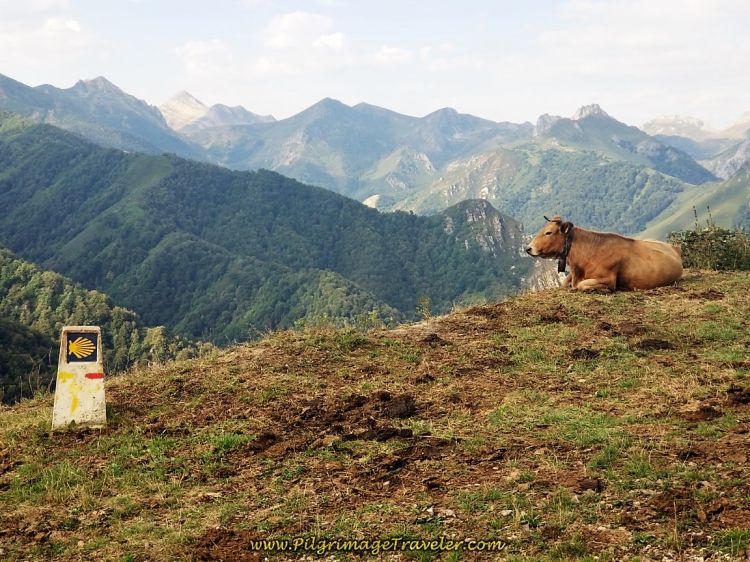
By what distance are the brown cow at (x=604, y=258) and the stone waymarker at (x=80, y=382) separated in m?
11.1

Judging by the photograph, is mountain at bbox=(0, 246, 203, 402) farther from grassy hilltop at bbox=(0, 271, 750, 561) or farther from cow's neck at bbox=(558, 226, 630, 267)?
grassy hilltop at bbox=(0, 271, 750, 561)

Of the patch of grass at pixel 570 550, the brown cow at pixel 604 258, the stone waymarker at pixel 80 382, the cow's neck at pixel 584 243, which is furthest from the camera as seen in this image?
the cow's neck at pixel 584 243

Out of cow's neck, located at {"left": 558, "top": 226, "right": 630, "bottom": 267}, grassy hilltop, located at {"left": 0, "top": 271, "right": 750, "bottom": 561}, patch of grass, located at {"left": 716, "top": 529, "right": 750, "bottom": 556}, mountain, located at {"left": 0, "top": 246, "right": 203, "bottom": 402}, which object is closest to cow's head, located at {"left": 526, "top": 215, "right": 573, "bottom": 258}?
cow's neck, located at {"left": 558, "top": 226, "right": 630, "bottom": 267}

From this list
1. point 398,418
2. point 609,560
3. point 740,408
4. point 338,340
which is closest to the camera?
point 609,560

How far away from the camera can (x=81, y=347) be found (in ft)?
30.4

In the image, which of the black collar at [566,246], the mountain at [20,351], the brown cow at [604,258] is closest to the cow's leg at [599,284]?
the brown cow at [604,258]

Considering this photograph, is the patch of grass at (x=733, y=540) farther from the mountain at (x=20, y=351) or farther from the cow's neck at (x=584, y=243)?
the mountain at (x=20, y=351)

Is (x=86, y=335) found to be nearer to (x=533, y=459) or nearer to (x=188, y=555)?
(x=188, y=555)

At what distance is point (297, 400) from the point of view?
10000mm

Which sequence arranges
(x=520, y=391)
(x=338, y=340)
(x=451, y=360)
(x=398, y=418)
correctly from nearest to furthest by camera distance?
(x=398, y=418) < (x=520, y=391) < (x=451, y=360) < (x=338, y=340)

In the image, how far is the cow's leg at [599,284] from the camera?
15914 millimetres

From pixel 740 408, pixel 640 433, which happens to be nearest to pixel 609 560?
pixel 640 433

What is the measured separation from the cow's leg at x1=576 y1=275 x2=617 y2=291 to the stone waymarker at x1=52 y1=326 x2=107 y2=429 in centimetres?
1132

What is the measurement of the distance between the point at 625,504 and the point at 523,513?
0.95 meters
